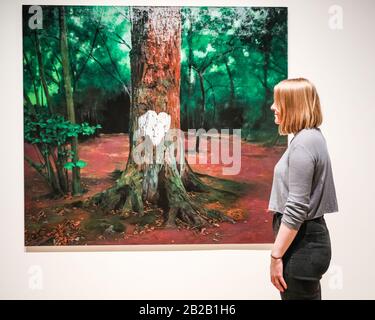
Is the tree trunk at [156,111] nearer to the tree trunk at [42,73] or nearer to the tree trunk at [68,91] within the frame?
the tree trunk at [68,91]

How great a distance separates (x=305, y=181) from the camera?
164 cm

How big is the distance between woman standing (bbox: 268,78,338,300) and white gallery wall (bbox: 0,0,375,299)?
1223 millimetres

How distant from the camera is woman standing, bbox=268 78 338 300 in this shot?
165cm

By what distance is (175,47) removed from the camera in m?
2.85

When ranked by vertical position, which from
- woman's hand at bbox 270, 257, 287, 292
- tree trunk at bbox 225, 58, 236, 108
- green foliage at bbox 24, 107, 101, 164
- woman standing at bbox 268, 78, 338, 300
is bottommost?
woman's hand at bbox 270, 257, 287, 292

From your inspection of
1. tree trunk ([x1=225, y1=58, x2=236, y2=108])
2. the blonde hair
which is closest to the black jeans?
the blonde hair

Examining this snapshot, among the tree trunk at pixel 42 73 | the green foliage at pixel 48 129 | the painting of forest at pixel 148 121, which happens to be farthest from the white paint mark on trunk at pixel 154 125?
the tree trunk at pixel 42 73

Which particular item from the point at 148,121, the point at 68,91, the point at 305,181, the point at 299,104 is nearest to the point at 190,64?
the point at 148,121

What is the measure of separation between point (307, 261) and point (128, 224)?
4.76 ft

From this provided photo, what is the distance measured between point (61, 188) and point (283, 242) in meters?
1.67

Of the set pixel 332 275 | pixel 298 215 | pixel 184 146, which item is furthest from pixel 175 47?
pixel 332 275

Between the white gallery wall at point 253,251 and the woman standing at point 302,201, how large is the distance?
1.22m

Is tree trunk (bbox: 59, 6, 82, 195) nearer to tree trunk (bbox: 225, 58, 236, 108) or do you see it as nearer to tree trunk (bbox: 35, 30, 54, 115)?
tree trunk (bbox: 35, 30, 54, 115)

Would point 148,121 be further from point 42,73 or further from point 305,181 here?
point 305,181
